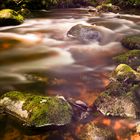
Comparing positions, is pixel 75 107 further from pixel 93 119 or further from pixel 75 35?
pixel 75 35

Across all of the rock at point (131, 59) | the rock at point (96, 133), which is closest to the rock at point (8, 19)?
the rock at point (131, 59)

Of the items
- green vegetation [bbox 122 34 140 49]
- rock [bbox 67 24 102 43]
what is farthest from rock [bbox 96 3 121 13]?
green vegetation [bbox 122 34 140 49]

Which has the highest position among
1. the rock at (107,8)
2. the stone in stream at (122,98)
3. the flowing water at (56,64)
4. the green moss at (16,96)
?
the green moss at (16,96)

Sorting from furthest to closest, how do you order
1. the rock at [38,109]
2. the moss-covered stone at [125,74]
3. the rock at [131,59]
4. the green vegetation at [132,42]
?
the green vegetation at [132,42]
the rock at [131,59]
the moss-covered stone at [125,74]
the rock at [38,109]

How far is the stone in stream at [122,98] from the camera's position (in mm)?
6375

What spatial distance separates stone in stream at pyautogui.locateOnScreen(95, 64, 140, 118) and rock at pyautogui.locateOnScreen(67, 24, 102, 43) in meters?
4.26

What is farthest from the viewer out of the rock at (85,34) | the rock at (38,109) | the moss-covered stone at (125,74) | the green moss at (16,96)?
the rock at (85,34)

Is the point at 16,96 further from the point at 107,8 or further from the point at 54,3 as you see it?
the point at 107,8

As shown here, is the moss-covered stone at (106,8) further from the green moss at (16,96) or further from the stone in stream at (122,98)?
the green moss at (16,96)

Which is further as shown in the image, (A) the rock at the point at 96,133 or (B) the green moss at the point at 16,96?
(B) the green moss at the point at 16,96

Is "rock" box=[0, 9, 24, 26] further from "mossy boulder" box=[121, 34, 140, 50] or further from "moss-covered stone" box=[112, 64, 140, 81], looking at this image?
"moss-covered stone" box=[112, 64, 140, 81]

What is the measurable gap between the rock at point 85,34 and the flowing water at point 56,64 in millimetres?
271

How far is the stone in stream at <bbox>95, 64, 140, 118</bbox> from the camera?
251 inches

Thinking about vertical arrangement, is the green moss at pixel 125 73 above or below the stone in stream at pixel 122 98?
above
